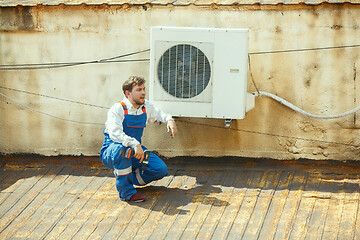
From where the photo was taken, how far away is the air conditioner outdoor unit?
20.9ft

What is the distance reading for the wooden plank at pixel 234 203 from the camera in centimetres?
546

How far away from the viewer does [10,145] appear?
24.5 ft

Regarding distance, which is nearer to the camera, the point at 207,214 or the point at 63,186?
the point at 207,214

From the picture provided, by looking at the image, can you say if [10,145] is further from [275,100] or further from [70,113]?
[275,100]

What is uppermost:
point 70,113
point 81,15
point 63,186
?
point 81,15

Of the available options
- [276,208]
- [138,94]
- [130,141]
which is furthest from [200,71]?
[276,208]

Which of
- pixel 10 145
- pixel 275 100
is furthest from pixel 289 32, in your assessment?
pixel 10 145

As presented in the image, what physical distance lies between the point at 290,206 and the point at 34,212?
2.44m

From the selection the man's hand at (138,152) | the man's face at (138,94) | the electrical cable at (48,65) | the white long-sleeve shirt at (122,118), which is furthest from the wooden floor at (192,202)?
the electrical cable at (48,65)

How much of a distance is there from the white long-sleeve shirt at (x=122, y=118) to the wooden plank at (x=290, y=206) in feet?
4.72

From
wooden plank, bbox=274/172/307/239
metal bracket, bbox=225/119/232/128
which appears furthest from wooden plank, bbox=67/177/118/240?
wooden plank, bbox=274/172/307/239

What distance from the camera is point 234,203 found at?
598 cm

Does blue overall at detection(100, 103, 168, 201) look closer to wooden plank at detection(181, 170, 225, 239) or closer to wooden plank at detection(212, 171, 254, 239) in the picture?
wooden plank at detection(181, 170, 225, 239)

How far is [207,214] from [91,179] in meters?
1.59
